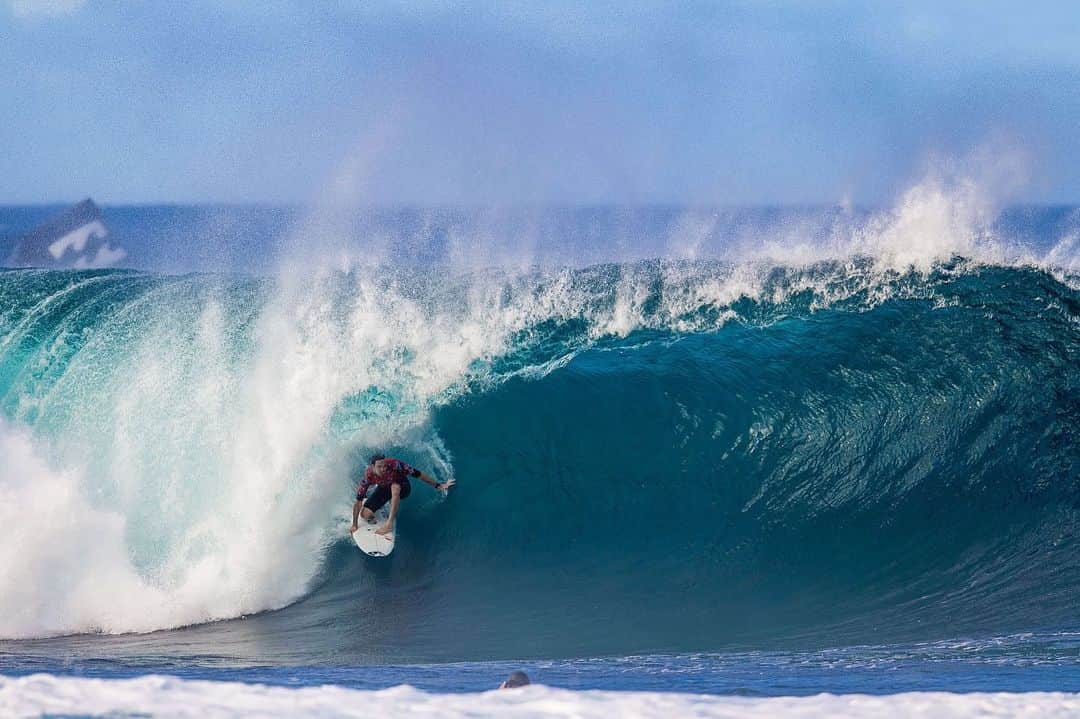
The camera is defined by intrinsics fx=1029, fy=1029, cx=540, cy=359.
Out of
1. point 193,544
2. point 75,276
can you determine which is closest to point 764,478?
point 193,544

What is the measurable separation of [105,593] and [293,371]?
298 centimetres

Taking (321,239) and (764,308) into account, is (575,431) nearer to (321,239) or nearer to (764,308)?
(764,308)

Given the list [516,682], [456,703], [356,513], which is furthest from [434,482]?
[456,703]

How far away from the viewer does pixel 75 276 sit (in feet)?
52.9

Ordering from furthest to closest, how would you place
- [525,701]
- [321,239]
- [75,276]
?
[75,276]
[321,239]
[525,701]

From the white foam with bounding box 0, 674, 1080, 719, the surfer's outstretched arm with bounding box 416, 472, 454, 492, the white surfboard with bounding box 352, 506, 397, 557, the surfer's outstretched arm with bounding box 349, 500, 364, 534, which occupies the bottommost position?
the white foam with bounding box 0, 674, 1080, 719

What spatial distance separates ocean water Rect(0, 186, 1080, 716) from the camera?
7.82 m

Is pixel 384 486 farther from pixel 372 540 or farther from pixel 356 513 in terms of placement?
pixel 372 540

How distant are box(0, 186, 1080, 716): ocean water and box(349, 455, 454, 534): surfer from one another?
15.1 inches

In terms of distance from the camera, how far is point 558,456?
36.3 feet

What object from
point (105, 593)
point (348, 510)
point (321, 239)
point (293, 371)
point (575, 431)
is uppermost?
point (321, 239)

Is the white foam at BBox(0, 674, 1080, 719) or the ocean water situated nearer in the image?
the white foam at BBox(0, 674, 1080, 719)

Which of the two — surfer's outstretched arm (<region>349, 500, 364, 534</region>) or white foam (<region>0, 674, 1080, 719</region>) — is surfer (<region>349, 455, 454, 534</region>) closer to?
surfer's outstretched arm (<region>349, 500, 364, 534</region>)

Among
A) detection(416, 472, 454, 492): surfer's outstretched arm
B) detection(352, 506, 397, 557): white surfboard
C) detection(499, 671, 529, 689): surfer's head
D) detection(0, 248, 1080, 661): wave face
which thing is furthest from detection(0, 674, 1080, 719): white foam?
detection(416, 472, 454, 492): surfer's outstretched arm
